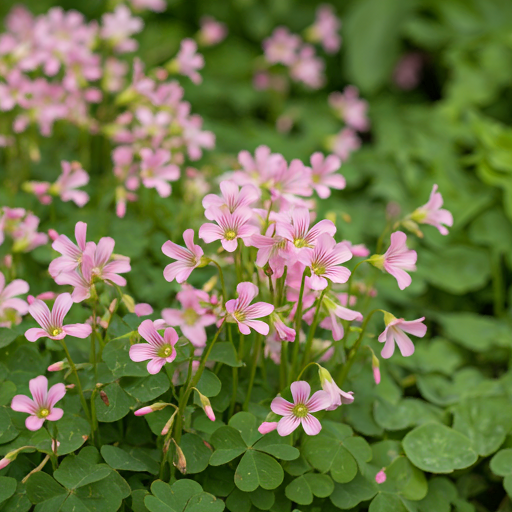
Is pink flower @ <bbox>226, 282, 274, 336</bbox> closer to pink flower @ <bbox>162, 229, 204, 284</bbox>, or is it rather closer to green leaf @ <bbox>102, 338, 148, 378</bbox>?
pink flower @ <bbox>162, 229, 204, 284</bbox>

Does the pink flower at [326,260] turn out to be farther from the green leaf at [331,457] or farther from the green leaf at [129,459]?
the green leaf at [129,459]

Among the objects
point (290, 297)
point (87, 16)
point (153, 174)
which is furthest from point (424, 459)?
point (87, 16)

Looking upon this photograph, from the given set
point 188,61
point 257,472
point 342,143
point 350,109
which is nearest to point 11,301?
point 257,472

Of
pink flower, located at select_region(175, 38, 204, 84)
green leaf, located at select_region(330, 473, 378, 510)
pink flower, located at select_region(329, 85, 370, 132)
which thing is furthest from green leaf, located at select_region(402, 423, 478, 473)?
pink flower, located at select_region(329, 85, 370, 132)

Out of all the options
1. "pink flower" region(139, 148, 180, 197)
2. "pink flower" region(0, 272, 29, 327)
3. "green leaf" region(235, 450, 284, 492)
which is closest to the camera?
"green leaf" region(235, 450, 284, 492)

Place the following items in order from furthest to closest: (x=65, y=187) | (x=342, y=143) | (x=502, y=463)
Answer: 1. (x=342, y=143)
2. (x=65, y=187)
3. (x=502, y=463)

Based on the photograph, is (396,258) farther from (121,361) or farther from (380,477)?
(121,361)

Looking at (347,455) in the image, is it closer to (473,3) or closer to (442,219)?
(442,219)
